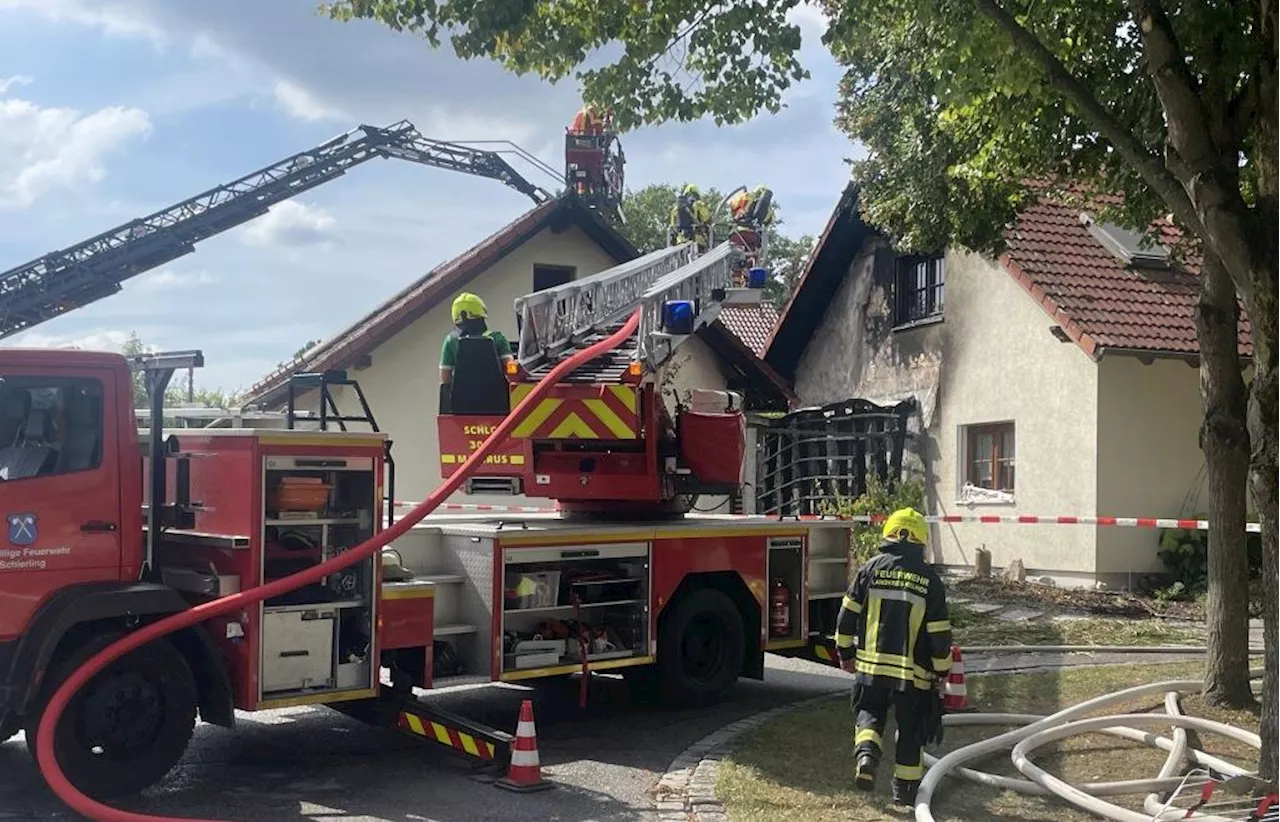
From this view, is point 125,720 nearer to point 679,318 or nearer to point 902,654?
point 902,654

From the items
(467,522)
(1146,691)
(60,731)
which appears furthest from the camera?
(467,522)

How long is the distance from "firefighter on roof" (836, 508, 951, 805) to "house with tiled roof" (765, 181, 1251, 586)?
28.1 ft

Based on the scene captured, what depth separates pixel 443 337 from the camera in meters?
20.9

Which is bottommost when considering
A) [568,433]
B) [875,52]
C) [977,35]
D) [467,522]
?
[467,522]

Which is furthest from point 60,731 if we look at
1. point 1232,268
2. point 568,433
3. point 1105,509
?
point 1105,509

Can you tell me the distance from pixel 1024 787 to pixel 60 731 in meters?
4.80

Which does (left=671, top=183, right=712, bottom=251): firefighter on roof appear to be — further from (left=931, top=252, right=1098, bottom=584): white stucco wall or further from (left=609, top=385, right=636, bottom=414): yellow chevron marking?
(left=609, top=385, right=636, bottom=414): yellow chevron marking

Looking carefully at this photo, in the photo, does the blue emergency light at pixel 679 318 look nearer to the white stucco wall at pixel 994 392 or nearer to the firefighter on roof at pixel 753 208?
the firefighter on roof at pixel 753 208

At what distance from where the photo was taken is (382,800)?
6.76 metres

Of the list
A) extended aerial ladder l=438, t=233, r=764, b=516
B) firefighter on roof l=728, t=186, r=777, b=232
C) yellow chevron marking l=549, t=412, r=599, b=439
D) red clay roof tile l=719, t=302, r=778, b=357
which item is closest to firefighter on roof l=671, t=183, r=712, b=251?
firefighter on roof l=728, t=186, r=777, b=232

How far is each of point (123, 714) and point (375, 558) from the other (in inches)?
59.8

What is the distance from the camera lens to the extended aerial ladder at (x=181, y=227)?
77.2 feet

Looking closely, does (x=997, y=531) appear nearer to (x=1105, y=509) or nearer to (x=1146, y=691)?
(x=1105, y=509)

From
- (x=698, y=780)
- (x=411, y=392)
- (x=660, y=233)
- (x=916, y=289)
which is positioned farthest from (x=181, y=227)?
(x=660, y=233)
